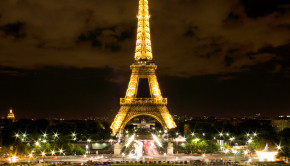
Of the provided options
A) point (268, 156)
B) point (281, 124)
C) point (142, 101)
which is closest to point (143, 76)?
point (142, 101)

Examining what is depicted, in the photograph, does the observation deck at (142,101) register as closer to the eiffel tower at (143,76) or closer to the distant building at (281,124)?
the eiffel tower at (143,76)

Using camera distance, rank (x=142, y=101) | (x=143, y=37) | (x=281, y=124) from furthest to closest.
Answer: (x=281, y=124), (x=143, y=37), (x=142, y=101)

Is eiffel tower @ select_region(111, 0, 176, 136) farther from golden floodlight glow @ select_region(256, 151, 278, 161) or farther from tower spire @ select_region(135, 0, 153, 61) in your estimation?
golden floodlight glow @ select_region(256, 151, 278, 161)

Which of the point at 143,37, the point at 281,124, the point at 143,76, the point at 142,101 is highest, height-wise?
the point at 143,37

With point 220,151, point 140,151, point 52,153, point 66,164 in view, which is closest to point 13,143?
point 52,153

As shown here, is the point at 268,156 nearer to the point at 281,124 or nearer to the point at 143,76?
the point at 143,76

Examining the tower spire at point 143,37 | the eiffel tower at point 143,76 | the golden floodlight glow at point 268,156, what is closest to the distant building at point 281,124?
the eiffel tower at point 143,76

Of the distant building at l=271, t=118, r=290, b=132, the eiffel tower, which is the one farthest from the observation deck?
the distant building at l=271, t=118, r=290, b=132

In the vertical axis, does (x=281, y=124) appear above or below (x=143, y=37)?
below

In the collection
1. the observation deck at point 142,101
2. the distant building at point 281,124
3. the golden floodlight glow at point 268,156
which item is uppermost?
the observation deck at point 142,101
